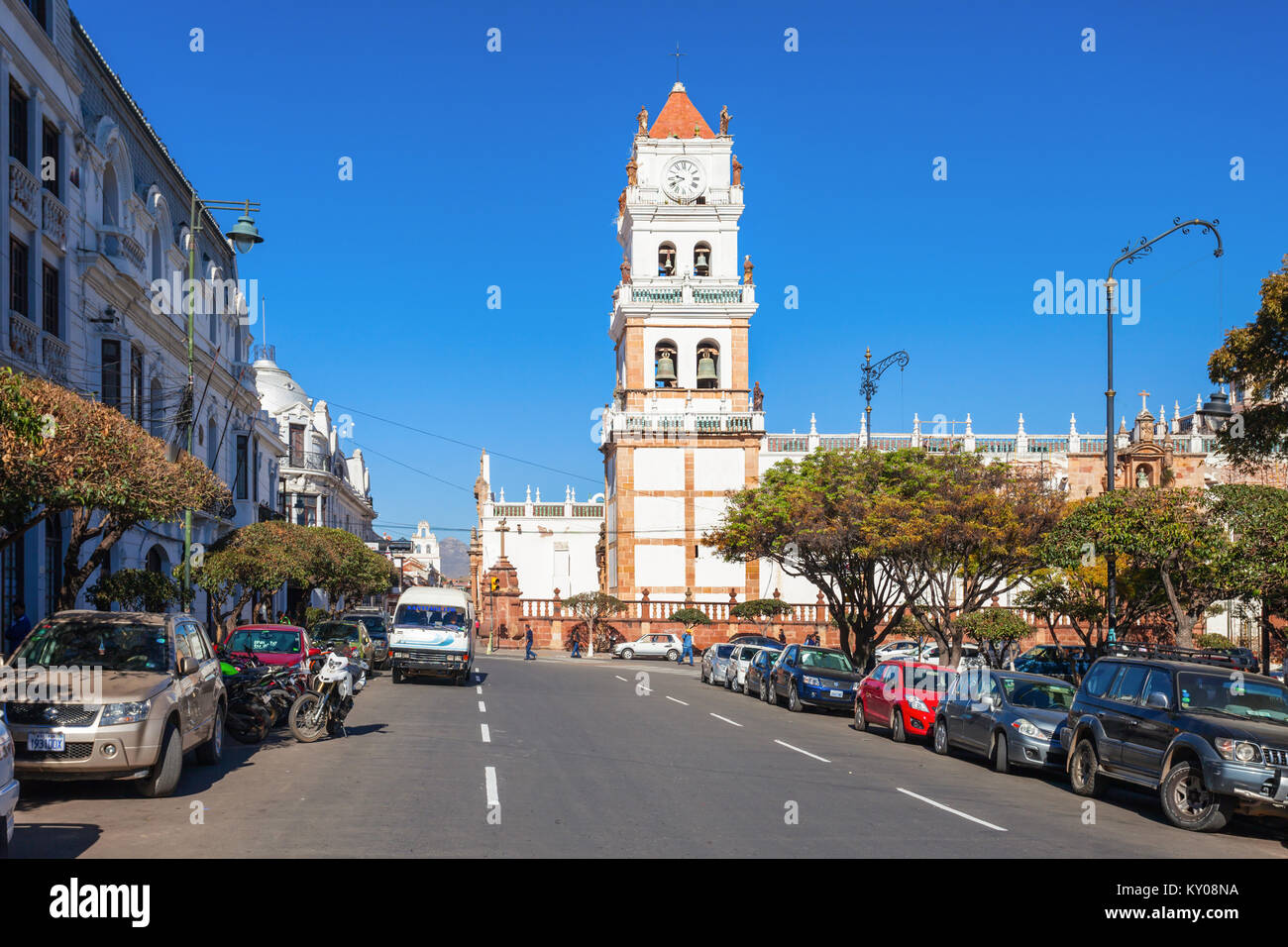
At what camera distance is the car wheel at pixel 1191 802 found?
38.5 feet

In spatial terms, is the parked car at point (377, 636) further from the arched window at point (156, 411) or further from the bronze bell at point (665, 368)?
the bronze bell at point (665, 368)

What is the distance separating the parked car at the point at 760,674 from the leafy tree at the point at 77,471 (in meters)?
16.7

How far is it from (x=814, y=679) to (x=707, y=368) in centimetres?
3459

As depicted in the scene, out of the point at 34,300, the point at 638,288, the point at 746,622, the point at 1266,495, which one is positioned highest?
the point at 638,288

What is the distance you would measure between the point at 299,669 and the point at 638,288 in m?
41.5

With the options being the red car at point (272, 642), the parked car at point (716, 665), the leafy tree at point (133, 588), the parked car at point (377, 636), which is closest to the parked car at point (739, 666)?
the parked car at point (716, 665)

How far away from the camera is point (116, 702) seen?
1123cm

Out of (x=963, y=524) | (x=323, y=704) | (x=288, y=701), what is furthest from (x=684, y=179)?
(x=323, y=704)

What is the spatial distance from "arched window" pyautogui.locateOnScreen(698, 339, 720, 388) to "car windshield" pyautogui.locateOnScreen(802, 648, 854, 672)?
108 ft
